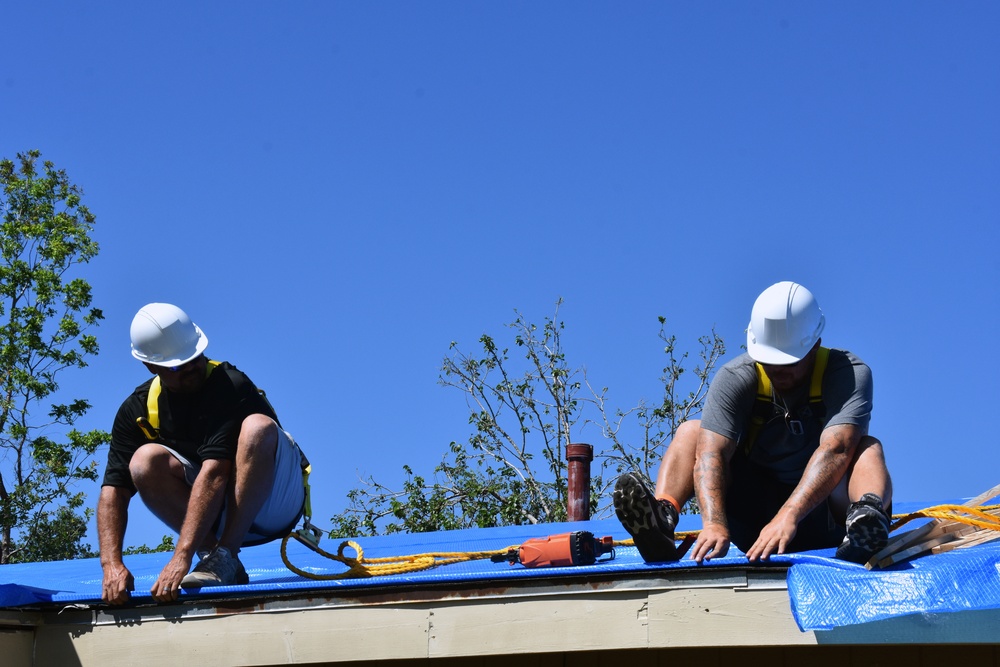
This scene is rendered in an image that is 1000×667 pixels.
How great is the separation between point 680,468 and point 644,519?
577mm

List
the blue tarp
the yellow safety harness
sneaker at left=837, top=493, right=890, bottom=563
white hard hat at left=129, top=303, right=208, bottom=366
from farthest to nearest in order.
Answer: white hard hat at left=129, top=303, right=208, bottom=366
the yellow safety harness
sneaker at left=837, top=493, right=890, bottom=563
the blue tarp

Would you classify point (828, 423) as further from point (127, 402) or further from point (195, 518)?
point (127, 402)

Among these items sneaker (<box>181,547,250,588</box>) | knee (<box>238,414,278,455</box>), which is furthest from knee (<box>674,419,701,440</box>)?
sneaker (<box>181,547,250,588</box>)

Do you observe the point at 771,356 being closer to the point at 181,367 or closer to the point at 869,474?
the point at 869,474

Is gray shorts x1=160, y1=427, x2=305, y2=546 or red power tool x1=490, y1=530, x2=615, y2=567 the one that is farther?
gray shorts x1=160, y1=427, x2=305, y2=546

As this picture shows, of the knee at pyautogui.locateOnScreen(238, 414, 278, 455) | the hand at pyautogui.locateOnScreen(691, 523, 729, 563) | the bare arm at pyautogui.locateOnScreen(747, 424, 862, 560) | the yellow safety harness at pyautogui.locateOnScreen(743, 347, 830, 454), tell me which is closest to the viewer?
the hand at pyautogui.locateOnScreen(691, 523, 729, 563)

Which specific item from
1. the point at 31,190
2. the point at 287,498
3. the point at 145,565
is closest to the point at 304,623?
the point at 287,498

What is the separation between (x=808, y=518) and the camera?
11.9 ft

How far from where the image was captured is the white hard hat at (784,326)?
3.57 meters

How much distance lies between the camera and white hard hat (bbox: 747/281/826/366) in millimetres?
3566

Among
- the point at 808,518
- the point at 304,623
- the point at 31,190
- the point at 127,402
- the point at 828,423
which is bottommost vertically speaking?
the point at 304,623

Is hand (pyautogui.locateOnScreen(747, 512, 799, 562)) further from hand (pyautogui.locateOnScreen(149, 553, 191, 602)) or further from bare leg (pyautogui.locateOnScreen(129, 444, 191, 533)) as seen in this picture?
bare leg (pyautogui.locateOnScreen(129, 444, 191, 533))

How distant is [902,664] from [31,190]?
1648 centimetres

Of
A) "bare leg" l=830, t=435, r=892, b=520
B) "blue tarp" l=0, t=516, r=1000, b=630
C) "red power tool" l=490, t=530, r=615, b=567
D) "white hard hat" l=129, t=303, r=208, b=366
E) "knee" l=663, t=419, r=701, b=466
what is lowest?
"blue tarp" l=0, t=516, r=1000, b=630
